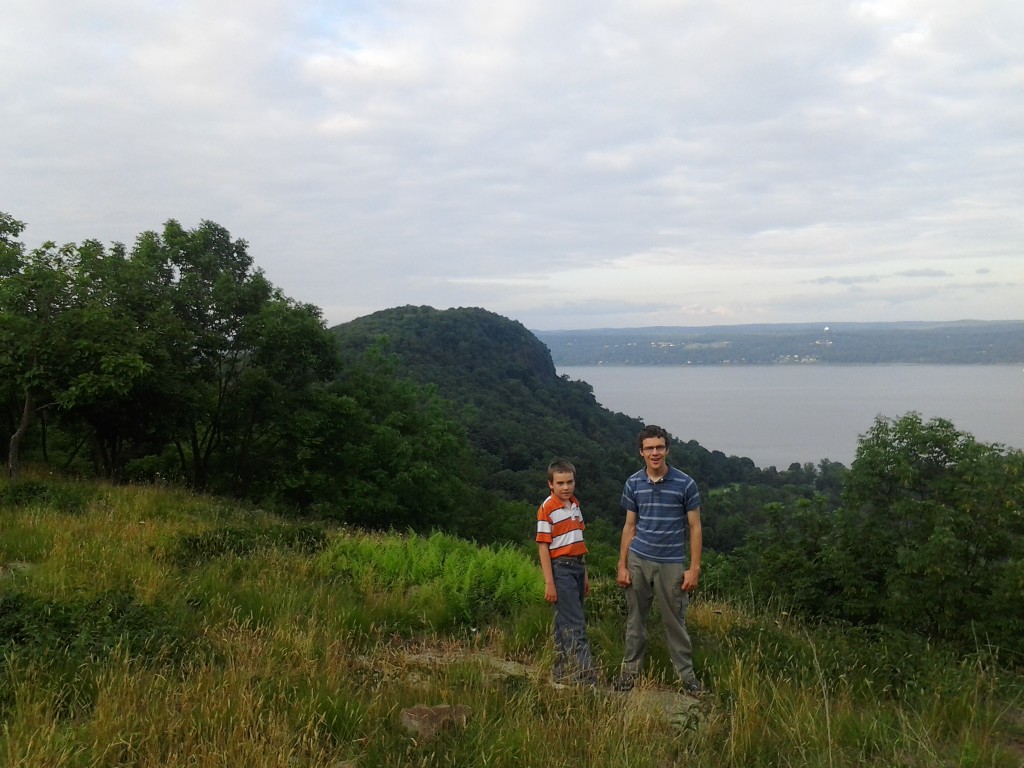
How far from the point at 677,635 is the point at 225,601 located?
3373 millimetres

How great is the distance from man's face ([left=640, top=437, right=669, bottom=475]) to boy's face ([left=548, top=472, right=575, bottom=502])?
0.51 meters

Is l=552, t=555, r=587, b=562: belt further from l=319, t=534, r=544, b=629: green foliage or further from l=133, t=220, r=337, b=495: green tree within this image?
l=133, t=220, r=337, b=495: green tree

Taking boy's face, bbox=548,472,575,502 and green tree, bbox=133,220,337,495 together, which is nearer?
boy's face, bbox=548,472,575,502

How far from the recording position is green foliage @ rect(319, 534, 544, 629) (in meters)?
5.70

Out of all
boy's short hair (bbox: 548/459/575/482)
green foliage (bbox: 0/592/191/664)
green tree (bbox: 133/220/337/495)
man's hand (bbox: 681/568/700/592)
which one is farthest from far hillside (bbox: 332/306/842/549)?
man's hand (bbox: 681/568/700/592)

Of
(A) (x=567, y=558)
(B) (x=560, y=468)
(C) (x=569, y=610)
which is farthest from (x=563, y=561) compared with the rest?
(B) (x=560, y=468)

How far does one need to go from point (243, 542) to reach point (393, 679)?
13.3 feet

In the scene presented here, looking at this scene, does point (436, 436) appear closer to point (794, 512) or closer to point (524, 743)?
point (794, 512)

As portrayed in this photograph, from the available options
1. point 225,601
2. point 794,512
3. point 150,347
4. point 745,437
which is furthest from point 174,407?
point 745,437

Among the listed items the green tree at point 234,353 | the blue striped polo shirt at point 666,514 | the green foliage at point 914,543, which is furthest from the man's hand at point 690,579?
the green tree at point 234,353

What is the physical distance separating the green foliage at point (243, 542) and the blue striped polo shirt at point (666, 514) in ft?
14.5

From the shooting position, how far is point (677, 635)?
4281 mm

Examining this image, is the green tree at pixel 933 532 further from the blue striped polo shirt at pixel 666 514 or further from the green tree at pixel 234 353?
the green tree at pixel 234 353

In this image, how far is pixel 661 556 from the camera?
4352mm
